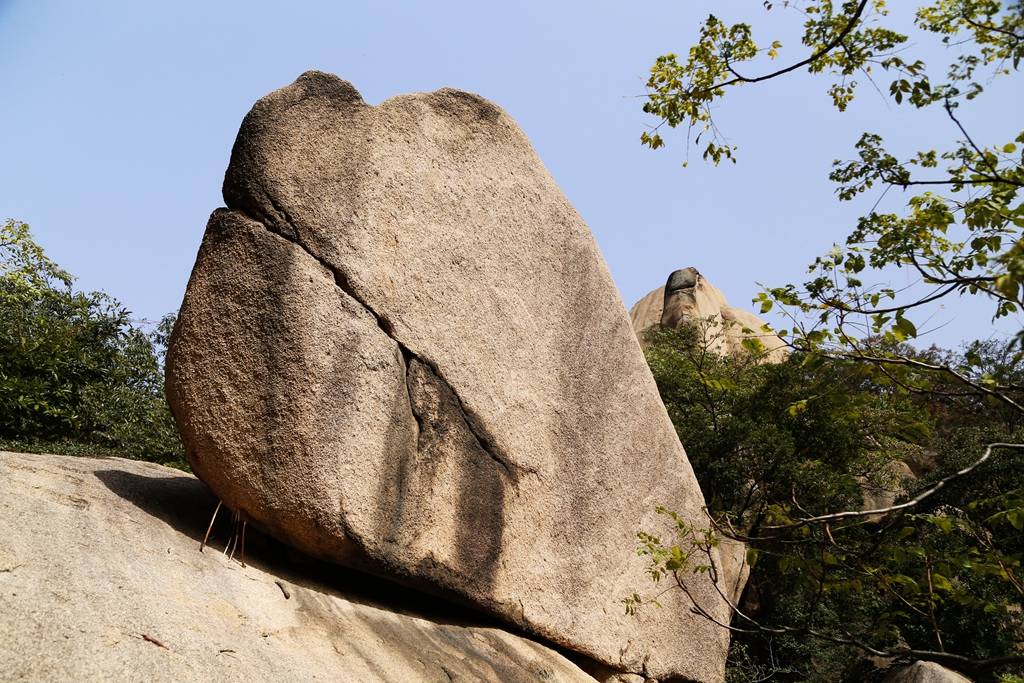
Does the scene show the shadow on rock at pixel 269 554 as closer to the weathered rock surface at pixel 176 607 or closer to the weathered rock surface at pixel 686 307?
the weathered rock surface at pixel 176 607

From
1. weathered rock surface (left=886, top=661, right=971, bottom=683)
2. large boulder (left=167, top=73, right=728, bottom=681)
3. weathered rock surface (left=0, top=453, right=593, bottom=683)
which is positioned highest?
large boulder (left=167, top=73, right=728, bottom=681)

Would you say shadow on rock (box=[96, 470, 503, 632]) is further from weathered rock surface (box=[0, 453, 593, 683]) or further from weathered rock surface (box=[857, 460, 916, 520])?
weathered rock surface (box=[857, 460, 916, 520])

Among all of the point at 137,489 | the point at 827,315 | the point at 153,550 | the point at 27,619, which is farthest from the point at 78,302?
the point at 827,315

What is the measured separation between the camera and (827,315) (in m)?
5.09

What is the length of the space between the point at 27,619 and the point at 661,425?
5376 mm

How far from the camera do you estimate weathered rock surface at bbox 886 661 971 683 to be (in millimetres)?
9430

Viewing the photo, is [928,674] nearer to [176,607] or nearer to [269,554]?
[269,554]

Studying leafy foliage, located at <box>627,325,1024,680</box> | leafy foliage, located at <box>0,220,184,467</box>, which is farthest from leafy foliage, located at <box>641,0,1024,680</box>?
leafy foliage, located at <box>0,220,184,467</box>

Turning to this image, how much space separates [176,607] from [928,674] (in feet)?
24.5

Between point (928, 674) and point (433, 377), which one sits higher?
point (433, 377)

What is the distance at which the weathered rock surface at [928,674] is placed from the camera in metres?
9.43

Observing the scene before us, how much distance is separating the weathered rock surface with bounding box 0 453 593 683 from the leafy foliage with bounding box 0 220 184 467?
4.50 metres

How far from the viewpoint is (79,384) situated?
1143 centimetres

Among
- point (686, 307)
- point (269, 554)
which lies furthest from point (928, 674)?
point (686, 307)
